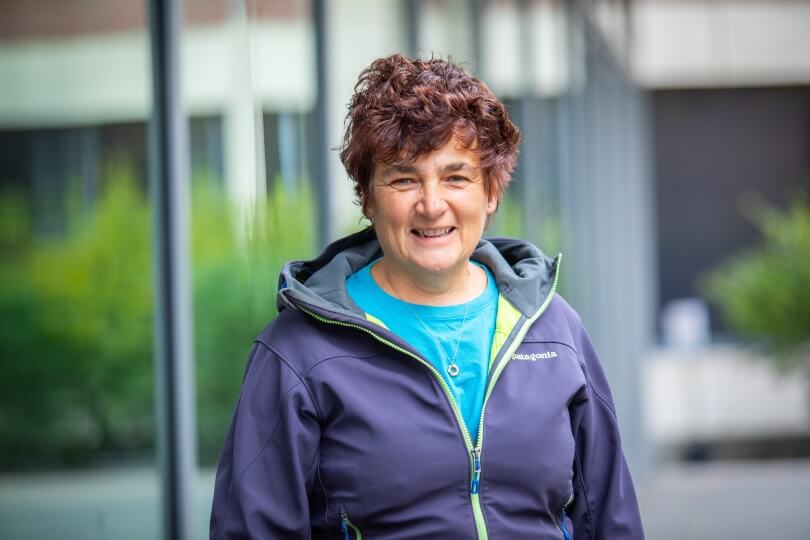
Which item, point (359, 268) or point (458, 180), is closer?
point (458, 180)

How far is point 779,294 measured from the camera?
12789mm

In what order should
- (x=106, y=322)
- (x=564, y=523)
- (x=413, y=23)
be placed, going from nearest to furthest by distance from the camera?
(x=564, y=523)
(x=106, y=322)
(x=413, y=23)

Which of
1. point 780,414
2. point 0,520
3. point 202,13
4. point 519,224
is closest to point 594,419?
point 0,520

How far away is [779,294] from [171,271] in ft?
35.6

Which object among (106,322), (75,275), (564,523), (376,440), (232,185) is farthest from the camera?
(232,185)

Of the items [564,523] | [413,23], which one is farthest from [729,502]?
[564,523]

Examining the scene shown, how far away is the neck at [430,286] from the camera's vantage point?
204 cm

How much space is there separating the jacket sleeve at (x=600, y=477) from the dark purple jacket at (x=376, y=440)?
10 centimetres

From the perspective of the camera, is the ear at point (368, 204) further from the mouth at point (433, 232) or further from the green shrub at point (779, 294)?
the green shrub at point (779, 294)

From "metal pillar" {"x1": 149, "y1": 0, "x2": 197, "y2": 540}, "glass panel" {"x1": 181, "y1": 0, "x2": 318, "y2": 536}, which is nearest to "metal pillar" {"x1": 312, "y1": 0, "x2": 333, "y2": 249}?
"glass panel" {"x1": 181, "y1": 0, "x2": 318, "y2": 536}

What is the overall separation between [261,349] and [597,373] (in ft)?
1.99

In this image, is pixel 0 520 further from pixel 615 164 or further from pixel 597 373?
pixel 615 164

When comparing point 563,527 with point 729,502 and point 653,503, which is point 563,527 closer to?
point 729,502

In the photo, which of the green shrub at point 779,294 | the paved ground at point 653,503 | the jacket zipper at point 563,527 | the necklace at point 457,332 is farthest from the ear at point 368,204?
the green shrub at point 779,294
